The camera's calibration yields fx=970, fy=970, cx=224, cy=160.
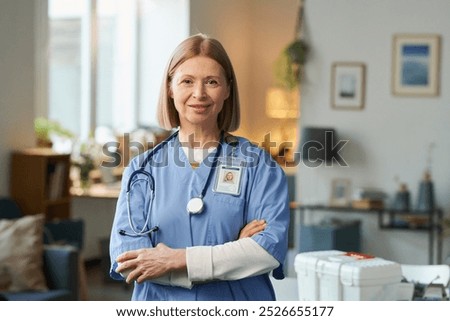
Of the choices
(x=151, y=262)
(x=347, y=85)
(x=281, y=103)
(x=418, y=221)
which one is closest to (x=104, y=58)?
(x=281, y=103)

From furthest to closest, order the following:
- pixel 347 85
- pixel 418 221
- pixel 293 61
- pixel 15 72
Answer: pixel 293 61 → pixel 347 85 → pixel 418 221 → pixel 15 72

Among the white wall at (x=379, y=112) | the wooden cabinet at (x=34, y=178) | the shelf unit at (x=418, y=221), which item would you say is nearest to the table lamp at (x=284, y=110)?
the white wall at (x=379, y=112)

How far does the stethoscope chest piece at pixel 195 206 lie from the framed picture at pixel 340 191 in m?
4.37

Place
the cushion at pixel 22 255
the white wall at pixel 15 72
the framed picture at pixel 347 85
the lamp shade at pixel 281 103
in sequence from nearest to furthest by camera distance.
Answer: the cushion at pixel 22 255 → the white wall at pixel 15 72 → the framed picture at pixel 347 85 → the lamp shade at pixel 281 103

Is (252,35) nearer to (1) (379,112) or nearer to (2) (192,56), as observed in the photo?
(1) (379,112)

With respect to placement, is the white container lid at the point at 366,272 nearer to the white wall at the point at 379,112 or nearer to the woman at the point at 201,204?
the woman at the point at 201,204

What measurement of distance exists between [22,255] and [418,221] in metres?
2.59

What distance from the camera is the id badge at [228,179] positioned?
1.70 meters

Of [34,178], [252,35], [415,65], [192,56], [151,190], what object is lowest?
[34,178]

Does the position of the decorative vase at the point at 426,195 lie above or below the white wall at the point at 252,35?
below

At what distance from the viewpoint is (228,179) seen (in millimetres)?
1710

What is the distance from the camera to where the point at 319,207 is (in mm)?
5977

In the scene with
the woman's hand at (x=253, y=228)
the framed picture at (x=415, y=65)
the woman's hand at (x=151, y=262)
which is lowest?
the woman's hand at (x=151, y=262)
